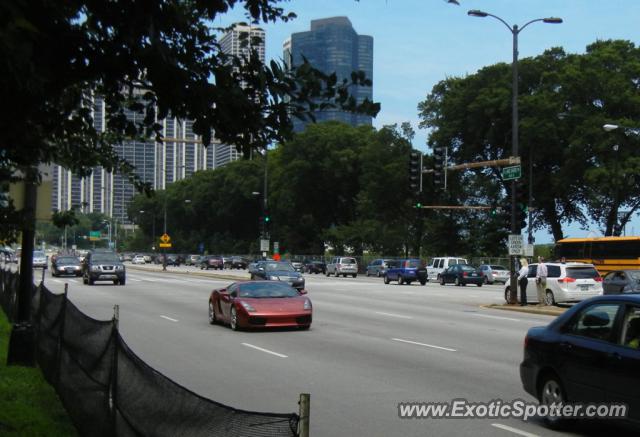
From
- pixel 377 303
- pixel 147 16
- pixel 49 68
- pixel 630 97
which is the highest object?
pixel 630 97

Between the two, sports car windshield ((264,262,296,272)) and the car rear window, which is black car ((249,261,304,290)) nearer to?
sports car windshield ((264,262,296,272))

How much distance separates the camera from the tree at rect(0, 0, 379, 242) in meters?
5.21

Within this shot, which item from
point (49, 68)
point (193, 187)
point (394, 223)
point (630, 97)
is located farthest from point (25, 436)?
point (193, 187)

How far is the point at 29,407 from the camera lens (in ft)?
28.6

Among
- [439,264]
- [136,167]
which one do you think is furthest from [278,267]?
[136,167]

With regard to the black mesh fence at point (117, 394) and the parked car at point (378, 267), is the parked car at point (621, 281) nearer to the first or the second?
the black mesh fence at point (117, 394)

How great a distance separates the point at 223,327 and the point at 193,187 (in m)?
124

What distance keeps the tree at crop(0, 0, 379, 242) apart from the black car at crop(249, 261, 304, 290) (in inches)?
1144

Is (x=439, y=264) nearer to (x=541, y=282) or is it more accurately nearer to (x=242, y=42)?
(x=541, y=282)

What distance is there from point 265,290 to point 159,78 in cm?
1411

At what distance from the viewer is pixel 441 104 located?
240 ft

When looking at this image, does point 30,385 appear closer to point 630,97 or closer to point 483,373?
point 483,373

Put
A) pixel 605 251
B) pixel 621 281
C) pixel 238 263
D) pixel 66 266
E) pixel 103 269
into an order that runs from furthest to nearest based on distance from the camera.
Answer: pixel 238 263 < pixel 66 266 < pixel 605 251 < pixel 103 269 < pixel 621 281

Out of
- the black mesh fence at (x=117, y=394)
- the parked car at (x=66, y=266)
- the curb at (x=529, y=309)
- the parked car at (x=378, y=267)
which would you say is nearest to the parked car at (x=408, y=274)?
the parked car at (x=378, y=267)
